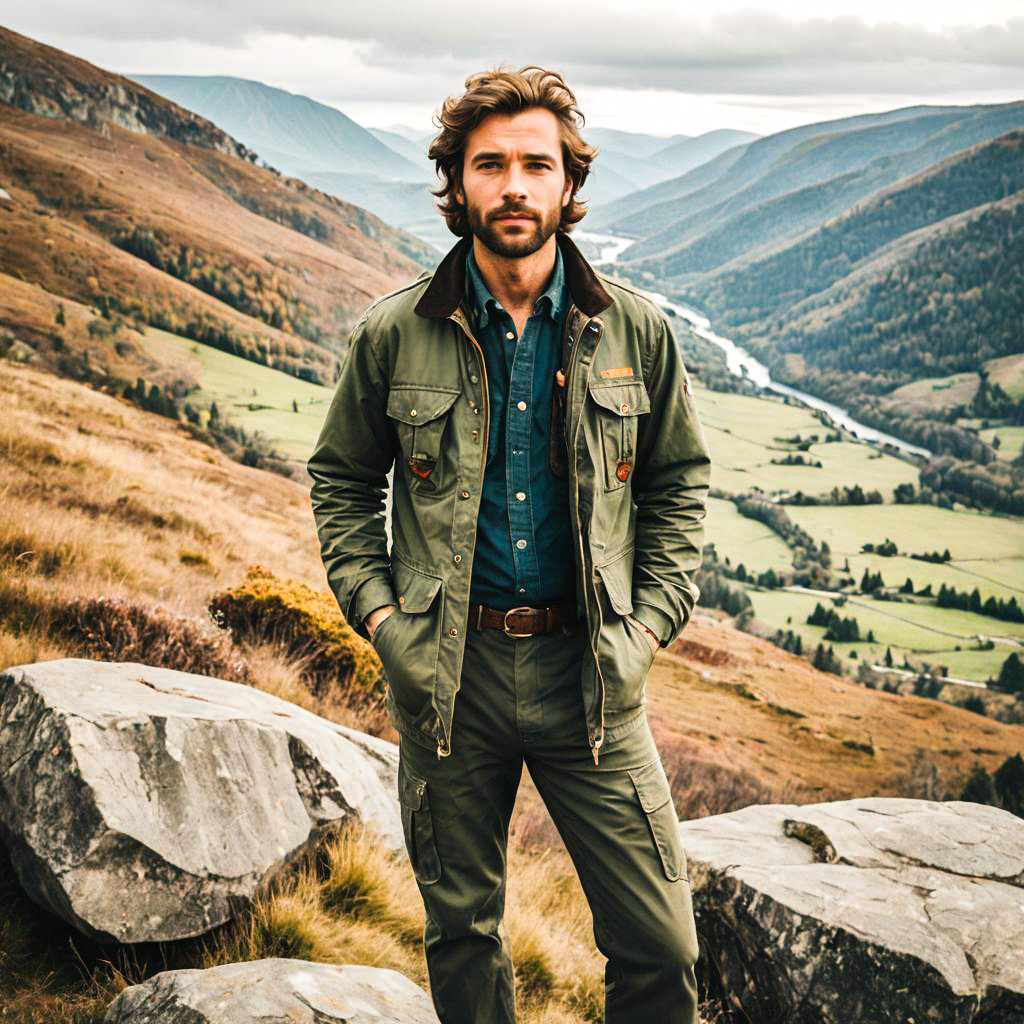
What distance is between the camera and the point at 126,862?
3.46 metres

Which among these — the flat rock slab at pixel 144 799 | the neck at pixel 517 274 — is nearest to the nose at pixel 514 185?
the neck at pixel 517 274

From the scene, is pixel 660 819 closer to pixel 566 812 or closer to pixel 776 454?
pixel 566 812

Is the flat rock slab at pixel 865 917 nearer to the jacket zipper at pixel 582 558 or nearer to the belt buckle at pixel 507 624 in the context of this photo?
the jacket zipper at pixel 582 558

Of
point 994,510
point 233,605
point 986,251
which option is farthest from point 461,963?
point 986,251

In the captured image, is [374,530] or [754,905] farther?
[754,905]

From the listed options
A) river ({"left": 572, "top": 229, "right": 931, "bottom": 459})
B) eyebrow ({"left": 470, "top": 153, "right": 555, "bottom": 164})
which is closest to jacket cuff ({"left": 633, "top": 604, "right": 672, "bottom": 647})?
eyebrow ({"left": 470, "top": 153, "right": 555, "bottom": 164})

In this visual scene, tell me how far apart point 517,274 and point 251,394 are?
135 feet

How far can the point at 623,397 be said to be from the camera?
2887 millimetres

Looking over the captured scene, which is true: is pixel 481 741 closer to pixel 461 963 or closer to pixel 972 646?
pixel 461 963

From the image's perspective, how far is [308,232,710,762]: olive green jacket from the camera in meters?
2.80

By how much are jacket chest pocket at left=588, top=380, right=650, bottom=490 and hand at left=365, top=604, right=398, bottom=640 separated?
0.80 meters

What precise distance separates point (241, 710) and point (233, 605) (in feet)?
9.53

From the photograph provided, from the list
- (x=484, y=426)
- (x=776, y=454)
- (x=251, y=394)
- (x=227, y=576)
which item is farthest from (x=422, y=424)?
(x=776, y=454)

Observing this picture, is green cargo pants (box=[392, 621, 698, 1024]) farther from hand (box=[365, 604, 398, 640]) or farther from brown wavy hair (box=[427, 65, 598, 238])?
brown wavy hair (box=[427, 65, 598, 238])
